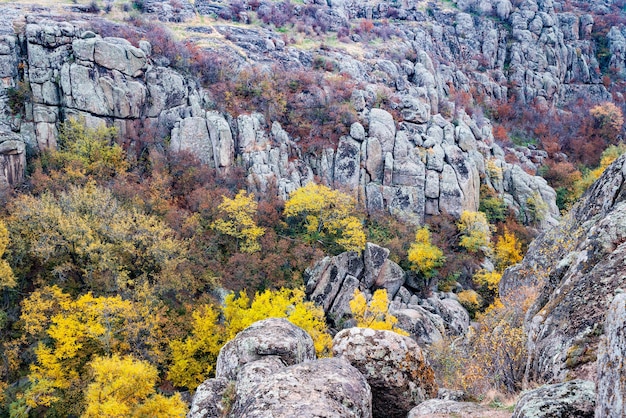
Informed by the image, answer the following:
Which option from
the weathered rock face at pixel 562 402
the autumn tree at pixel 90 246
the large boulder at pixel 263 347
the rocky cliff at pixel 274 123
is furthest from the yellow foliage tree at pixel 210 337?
the rocky cliff at pixel 274 123

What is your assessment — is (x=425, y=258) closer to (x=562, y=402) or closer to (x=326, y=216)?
(x=326, y=216)

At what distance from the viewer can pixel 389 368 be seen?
40.7 feet

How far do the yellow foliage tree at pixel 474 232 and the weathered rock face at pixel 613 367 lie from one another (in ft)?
132

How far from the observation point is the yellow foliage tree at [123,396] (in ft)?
58.5

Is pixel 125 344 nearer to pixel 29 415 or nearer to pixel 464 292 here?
pixel 29 415

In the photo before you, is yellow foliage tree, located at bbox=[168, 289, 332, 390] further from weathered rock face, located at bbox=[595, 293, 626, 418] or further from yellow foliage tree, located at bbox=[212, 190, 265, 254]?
weathered rock face, located at bbox=[595, 293, 626, 418]

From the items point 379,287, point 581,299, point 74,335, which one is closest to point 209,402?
point 581,299

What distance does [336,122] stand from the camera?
49.8m

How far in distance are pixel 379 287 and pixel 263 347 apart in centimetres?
2573

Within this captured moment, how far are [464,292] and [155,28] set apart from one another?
49739 millimetres

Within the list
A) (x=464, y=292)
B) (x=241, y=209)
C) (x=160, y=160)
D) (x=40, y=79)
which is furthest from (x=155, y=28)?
(x=464, y=292)

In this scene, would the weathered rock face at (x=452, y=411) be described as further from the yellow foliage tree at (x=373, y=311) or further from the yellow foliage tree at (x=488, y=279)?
the yellow foliage tree at (x=488, y=279)

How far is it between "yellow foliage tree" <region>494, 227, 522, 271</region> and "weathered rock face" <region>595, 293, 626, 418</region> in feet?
138

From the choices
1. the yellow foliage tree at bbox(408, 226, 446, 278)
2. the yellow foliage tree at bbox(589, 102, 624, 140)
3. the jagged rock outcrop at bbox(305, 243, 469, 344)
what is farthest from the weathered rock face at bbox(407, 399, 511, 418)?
the yellow foliage tree at bbox(589, 102, 624, 140)
